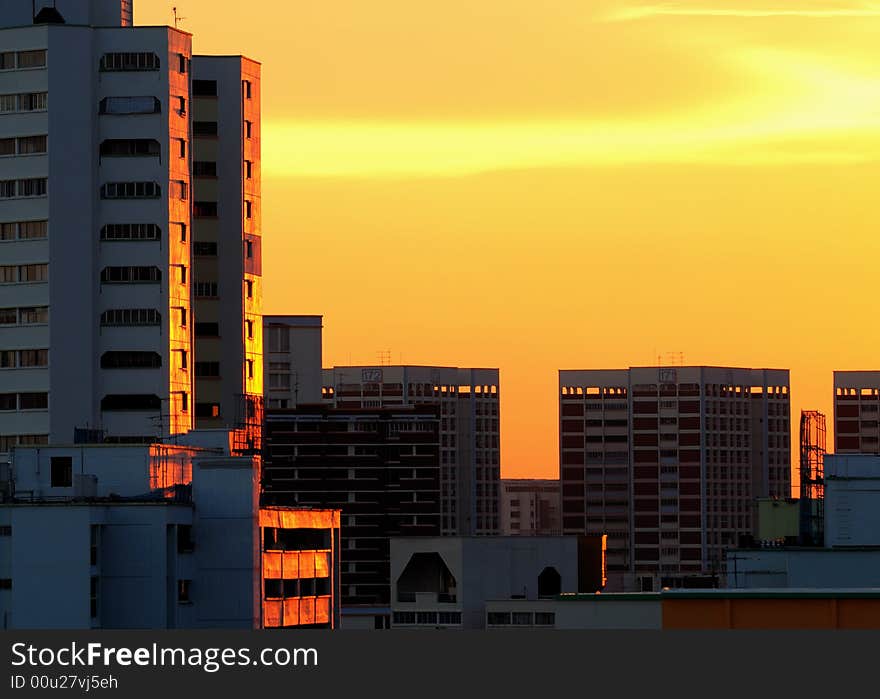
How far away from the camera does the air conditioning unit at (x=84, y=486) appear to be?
340ft

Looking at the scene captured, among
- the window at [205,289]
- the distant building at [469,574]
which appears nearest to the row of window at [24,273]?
the window at [205,289]

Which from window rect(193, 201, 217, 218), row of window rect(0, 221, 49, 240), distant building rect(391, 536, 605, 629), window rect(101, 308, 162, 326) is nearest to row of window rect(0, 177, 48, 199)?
row of window rect(0, 221, 49, 240)

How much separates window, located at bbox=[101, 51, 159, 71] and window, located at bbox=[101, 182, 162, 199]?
594cm

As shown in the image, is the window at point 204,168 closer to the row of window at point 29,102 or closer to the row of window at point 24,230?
the row of window at point 29,102

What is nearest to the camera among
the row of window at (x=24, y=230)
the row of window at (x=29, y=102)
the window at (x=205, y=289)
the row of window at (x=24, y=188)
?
the row of window at (x=24, y=230)

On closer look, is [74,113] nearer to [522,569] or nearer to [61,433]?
[61,433]

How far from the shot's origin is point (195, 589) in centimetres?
10412

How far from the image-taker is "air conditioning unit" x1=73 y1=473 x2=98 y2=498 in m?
104

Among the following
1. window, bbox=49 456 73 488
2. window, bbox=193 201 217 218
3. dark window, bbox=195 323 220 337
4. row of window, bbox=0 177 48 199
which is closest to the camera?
window, bbox=49 456 73 488

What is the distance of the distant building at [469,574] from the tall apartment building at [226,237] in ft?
179

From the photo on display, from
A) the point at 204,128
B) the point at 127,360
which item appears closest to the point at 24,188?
the point at 127,360

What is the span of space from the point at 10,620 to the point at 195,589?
9508 millimetres

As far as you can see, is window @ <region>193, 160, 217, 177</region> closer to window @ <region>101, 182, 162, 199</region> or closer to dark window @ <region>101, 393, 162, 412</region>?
window @ <region>101, 182, 162, 199</region>

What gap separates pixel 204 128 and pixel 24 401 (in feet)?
69.8
